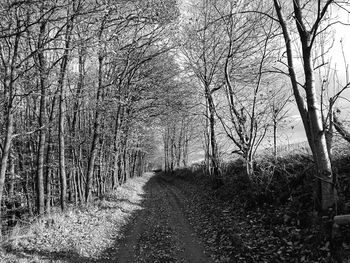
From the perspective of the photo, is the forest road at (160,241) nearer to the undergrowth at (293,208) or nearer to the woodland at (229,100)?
the woodland at (229,100)

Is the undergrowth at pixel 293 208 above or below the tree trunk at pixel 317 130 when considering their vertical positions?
below

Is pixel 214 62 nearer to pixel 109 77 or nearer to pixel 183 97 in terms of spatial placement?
pixel 183 97

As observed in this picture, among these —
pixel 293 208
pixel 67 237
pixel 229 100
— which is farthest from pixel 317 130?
pixel 67 237

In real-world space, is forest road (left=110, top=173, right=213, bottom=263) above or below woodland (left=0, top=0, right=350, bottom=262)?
below

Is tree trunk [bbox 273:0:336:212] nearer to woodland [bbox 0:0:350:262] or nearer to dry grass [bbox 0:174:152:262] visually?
woodland [bbox 0:0:350:262]

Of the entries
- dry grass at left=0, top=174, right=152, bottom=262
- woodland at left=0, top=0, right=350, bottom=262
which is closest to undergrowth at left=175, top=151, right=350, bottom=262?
woodland at left=0, top=0, right=350, bottom=262

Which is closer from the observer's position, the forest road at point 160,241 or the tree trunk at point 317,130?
the tree trunk at point 317,130

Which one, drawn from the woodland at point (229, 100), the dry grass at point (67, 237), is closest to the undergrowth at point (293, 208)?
the woodland at point (229, 100)

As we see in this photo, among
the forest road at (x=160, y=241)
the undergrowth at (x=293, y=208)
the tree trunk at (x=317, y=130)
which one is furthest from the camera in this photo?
the forest road at (x=160, y=241)

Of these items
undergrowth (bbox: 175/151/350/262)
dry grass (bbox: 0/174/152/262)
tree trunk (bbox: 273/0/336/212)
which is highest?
tree trunk (bbox: 273/0/336/212)

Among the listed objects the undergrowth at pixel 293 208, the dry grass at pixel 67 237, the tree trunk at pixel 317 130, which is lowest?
the dry grass at pixel 67 237

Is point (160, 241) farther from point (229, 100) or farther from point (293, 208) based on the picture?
point (229, 100)

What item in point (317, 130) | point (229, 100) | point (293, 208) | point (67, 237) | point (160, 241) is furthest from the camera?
point (229, 100)

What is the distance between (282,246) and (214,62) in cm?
1026
